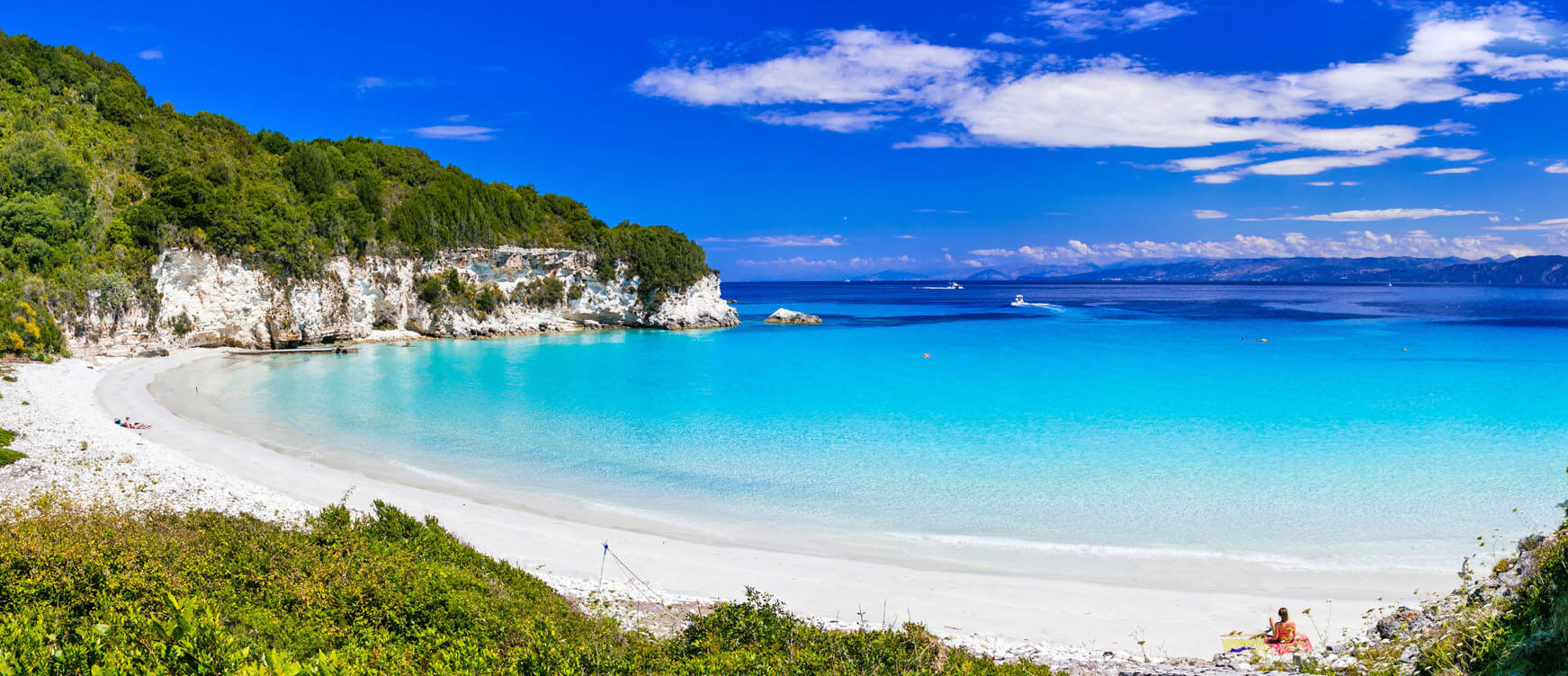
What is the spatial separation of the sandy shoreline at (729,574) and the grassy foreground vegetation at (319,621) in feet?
6.68

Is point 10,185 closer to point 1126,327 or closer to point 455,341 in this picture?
point 455,341

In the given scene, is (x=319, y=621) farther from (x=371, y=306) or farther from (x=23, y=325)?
(x=371, y=306)

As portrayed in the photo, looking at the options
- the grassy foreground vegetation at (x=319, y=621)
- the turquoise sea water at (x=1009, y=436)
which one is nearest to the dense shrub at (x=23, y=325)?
the turquoise sea water at (x=1009, y=436)

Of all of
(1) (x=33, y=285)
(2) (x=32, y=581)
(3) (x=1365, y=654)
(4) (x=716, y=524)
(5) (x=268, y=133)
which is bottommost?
(4) (x=716, y=524)

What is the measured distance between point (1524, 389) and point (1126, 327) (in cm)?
3357

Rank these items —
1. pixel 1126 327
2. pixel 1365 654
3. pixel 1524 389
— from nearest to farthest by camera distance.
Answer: pixel 1365 654
pixel 1524 389
pixel 1126 327

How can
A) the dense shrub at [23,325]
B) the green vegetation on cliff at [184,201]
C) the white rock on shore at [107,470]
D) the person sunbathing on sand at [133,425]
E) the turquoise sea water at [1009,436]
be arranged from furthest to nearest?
the green vegetation on cliff at [184,201] < the dense shrub at [23,325] < the person sunbathing on sand at [133,425] < the turquoise sea water at [1009,436] < the white rock on shore at [107,470]

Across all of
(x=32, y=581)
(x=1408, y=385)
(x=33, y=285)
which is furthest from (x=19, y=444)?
(x=1408, y=385)

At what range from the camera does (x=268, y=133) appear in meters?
49.6

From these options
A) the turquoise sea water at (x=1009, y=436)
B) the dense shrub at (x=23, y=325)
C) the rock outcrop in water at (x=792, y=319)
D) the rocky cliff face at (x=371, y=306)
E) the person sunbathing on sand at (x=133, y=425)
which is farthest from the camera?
the rock outcrop in water at (x=792, y=319)

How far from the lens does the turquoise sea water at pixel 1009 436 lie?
12945 mm

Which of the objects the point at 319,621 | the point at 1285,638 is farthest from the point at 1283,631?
the point at 319,621

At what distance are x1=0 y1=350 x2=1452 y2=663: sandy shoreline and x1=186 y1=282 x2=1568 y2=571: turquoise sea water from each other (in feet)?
4.82

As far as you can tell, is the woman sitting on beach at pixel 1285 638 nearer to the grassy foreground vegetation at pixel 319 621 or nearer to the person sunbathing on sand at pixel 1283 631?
the person sunbathing on sand at pixel 1283 631
